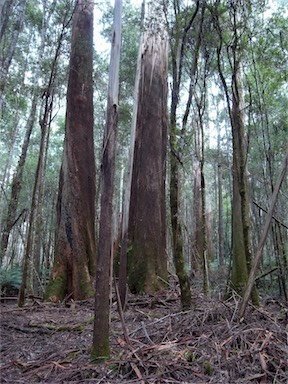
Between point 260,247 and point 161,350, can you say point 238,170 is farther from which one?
point 161,350

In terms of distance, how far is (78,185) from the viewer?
722cm

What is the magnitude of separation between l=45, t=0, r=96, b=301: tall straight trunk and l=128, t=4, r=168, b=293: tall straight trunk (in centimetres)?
87

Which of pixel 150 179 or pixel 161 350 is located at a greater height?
pixel 150 179

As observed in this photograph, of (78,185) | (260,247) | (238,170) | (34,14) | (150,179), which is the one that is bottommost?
(260,247)

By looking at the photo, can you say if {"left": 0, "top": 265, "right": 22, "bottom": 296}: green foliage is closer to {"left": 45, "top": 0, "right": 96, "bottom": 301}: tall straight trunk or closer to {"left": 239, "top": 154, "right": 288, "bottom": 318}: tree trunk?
{"left": 45, "top": 0, "right": 96, "bottom": 301}: tall straight trunk

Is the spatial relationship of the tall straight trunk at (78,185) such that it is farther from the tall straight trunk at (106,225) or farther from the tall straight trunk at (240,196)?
the tall straight trunk at (106,225)

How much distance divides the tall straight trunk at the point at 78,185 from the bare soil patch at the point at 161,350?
5.47 feet

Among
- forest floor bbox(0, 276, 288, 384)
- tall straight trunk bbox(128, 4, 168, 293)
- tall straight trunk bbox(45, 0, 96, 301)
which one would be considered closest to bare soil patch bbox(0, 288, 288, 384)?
forest floor bbox(0, 276, 288, 384)

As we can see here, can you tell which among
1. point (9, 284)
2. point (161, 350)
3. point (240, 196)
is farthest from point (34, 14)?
point (161, 350)

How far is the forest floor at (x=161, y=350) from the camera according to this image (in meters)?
2.92

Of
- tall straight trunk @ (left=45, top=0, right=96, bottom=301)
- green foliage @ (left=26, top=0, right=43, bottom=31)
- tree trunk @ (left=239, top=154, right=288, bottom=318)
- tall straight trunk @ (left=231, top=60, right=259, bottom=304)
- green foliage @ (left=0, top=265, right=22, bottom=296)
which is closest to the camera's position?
tree trunk @ (left=239, top=154, right=288, bottom=318)

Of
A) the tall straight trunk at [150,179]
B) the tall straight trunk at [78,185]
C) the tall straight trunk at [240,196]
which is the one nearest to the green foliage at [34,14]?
the tall straight trunk at [78,185]

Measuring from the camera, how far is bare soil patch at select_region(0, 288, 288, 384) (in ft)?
9.58

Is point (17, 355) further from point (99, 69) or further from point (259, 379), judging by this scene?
point (99, 69)
